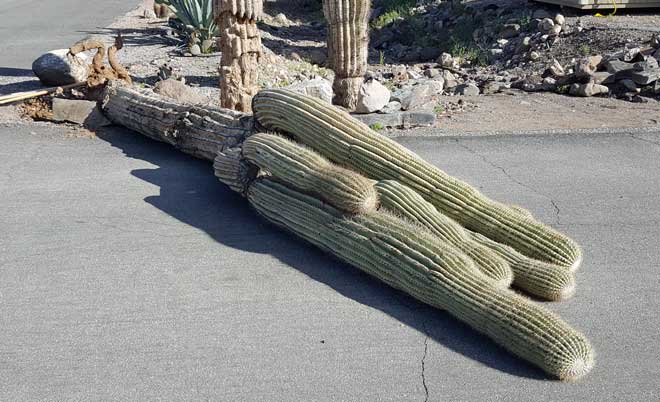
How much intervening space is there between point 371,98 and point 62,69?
4337mm

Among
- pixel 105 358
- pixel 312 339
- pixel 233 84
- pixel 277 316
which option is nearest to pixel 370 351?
pixel 312 339

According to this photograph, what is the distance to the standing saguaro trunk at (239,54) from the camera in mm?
8961

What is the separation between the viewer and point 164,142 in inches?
334

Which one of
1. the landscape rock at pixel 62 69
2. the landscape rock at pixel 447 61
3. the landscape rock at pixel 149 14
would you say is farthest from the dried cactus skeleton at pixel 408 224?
the landscape rock at pixel 149 14

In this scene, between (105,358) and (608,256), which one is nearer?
(105,358)

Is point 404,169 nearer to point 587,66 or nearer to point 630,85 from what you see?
point 630,85

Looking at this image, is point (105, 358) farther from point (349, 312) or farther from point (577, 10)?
point (577, 10)

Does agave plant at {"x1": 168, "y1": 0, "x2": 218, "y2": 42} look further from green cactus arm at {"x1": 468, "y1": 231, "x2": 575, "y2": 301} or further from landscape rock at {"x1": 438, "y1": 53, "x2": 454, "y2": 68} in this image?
green cactus arm at {"x1": 468, "y1": 231, "x2": 575, "y2": 301}

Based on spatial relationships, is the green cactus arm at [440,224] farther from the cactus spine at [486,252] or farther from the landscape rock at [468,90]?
the landscape rock at [468,90]

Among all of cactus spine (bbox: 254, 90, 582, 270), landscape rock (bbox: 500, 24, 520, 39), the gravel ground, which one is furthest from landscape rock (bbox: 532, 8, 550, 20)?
cactus spine (bbox: 254, 90, 582, 270)

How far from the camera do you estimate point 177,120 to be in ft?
26.1

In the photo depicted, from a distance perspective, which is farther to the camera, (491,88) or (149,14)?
(149,14)

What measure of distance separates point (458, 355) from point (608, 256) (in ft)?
6.60

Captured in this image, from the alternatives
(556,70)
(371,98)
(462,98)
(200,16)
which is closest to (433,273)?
(371,98)
